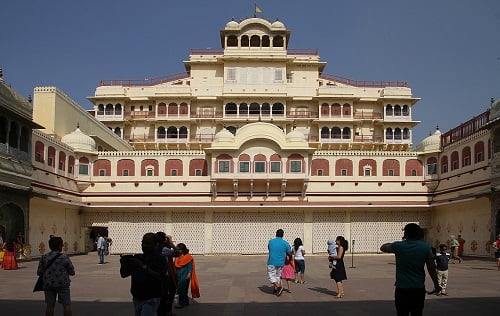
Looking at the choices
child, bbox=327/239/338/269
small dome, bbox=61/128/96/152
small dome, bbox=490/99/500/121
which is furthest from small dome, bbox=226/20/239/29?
child, bbox=327/239/338/269

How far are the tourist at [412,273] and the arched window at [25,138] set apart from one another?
2873 cm

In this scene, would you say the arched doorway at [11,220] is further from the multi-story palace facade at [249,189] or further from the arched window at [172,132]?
the arched window at [172,132]

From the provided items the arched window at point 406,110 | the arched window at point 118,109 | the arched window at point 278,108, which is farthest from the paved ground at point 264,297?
the arched window at point 406,110

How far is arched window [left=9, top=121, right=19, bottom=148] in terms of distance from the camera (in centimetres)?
3121

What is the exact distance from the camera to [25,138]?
3328cm

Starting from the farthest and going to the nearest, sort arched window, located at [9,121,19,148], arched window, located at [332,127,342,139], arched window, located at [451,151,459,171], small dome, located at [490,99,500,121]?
arched window, located at [332,127,342,139]
arched window, located at [451,151,459,171]
small dome, located at [490,99,500,121]
arched window, located at [9,121,19,148]

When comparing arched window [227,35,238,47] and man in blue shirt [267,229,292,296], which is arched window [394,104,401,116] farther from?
man in blue shirt [267,229,292,296]

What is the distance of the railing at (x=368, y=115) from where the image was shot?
5916cm

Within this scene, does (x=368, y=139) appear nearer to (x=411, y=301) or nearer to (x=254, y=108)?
(x=254, y=108)

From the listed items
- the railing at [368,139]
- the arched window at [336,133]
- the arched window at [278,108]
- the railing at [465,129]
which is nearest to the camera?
the railing at [465,129]

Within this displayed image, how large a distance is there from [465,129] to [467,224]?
669cm

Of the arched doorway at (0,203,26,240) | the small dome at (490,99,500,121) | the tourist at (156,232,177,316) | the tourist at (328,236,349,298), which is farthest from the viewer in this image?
the small dome at (490,99,500,121)

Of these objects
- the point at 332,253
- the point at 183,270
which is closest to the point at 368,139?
the point at 332,253

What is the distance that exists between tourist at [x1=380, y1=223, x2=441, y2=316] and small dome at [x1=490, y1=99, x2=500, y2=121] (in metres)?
26.1
